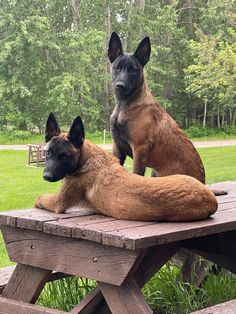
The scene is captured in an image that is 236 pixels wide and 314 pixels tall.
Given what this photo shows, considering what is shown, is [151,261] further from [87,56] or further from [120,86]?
[87,56]

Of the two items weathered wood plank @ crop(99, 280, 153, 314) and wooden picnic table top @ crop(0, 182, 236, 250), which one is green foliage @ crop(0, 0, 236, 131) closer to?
wooden picnic table top @ crop(0, 182, 236, 250)

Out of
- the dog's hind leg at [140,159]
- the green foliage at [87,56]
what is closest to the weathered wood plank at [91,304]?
the dog's hind leg at [140,159]

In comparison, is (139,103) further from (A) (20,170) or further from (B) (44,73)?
(B) (44,73)

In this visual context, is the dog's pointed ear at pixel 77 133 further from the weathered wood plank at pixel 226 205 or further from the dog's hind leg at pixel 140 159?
the weathered wood plank at pixel 226 205

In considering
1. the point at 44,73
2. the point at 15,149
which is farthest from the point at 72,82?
the point at 15,149

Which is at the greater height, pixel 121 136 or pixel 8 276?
pixel 121 136

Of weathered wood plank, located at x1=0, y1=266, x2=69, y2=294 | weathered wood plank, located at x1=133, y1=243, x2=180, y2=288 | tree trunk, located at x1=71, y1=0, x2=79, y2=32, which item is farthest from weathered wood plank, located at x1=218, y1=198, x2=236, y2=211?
tree trunk, located at x1=71, y1=0, x2=79, y2=32

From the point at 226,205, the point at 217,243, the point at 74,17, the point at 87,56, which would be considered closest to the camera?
the point at 226,205

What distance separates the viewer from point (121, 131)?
11.9 ft

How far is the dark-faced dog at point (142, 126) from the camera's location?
140 inches

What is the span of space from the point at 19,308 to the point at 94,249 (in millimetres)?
719

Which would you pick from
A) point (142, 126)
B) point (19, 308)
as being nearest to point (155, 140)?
point (142, 126)

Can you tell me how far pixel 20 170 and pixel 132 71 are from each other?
48.2 feet

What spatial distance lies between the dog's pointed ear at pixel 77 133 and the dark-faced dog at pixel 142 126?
468 millimetres
